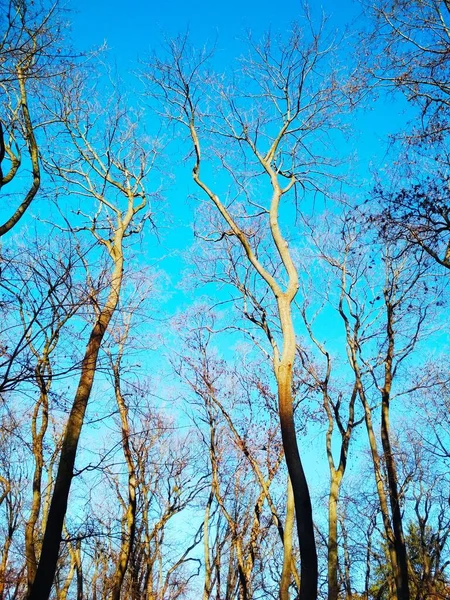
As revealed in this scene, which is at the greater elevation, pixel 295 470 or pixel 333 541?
pixel 333 541

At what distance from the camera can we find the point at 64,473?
20.8 feet

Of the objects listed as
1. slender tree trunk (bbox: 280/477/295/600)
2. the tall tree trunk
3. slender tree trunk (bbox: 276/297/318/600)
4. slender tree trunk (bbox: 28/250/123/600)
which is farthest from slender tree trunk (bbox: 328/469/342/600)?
slender tree trunk (bbox: 28/250/123/600)

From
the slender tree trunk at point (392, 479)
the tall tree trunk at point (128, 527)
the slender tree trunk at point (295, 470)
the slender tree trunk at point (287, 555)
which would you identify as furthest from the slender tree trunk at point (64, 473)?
the slender tree trunk at point (392, 479)

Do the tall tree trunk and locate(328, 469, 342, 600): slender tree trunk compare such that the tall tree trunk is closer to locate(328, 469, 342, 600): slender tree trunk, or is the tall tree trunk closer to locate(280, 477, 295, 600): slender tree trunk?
locate(280, 477, 295, 600): slender tree trunk

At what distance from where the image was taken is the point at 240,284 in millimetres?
11055

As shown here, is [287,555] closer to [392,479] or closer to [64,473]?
[392,479]

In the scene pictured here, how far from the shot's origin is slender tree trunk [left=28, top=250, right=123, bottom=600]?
5590mm

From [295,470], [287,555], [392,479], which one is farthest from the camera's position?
[392,479]

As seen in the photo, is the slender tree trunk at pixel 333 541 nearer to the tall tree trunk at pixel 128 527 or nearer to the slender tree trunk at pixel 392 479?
the slender tree trunk at pixel 392 479

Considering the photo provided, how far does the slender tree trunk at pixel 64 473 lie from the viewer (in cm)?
559

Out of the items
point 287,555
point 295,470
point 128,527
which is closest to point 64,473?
point 295,470

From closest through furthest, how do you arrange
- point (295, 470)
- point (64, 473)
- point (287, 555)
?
point (295, 470), point (64, 473), point (287, 555)

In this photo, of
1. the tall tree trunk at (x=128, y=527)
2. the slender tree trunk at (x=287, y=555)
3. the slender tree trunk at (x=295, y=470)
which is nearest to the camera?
the slender tree trunk at (x=295, y=470)

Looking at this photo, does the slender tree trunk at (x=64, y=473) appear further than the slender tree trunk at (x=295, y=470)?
Yes
